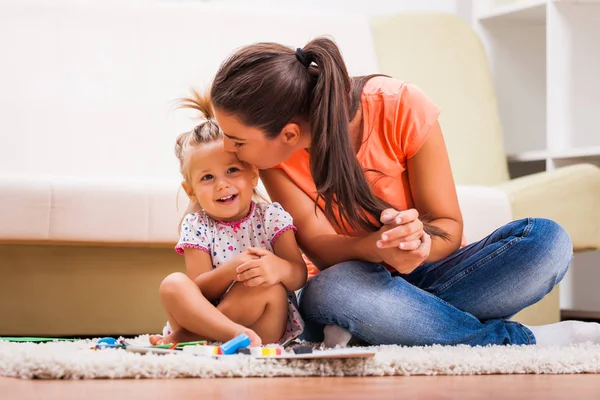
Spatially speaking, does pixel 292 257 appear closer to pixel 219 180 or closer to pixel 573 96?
pixel 219 180

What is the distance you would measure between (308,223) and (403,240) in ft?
0.83

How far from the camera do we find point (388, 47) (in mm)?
2561

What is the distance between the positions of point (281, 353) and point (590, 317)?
162 cm

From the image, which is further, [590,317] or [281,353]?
[590,317]

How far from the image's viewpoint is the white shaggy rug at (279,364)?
38.9 inches

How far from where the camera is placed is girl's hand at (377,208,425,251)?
3.88ft

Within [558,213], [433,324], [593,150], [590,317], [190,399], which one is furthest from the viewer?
[590,317]

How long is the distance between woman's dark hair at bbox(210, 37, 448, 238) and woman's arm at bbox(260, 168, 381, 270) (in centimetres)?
9

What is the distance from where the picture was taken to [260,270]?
124cm

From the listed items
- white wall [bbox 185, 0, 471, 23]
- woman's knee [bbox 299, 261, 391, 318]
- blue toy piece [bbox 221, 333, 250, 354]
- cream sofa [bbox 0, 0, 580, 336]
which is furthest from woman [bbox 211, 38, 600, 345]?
white wall [bbox 185, 0, 471, 23]

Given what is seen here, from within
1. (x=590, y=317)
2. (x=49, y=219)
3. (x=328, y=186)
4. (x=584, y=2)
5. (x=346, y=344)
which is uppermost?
(x=584, y=2)

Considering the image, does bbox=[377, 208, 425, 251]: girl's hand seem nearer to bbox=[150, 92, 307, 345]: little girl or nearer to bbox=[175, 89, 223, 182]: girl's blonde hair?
bbox=[150, 92, 307, 345]: little girl

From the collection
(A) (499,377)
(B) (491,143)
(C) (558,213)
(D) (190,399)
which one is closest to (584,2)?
(B) (491,143)

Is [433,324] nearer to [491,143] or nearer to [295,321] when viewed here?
[295,321]
